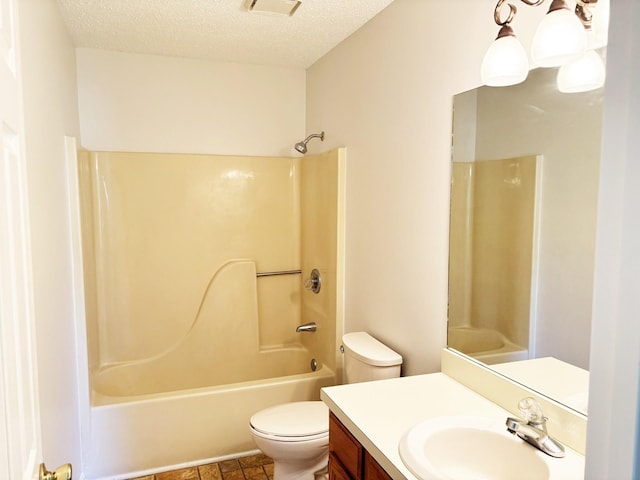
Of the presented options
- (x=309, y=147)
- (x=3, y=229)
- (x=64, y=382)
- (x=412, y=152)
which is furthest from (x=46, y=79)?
(x=309, y=147)

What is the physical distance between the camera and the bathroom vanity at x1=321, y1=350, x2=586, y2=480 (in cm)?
123

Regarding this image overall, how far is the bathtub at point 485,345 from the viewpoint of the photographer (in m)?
1.52

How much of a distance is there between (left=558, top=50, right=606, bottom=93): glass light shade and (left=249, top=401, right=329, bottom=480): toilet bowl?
1705 millimetres

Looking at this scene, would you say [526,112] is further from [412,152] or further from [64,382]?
[64,382]

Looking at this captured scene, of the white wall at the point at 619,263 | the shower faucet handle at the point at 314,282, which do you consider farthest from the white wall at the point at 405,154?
the white wall at the point at 619,263

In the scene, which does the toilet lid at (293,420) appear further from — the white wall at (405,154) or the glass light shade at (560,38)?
the glass light shade at (560,38)

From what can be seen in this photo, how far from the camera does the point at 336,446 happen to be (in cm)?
159

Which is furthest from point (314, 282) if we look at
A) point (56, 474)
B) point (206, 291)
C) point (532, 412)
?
point (56, 474)

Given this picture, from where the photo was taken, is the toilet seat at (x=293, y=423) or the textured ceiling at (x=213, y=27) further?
the textured ceiling at (x=213, y=27)

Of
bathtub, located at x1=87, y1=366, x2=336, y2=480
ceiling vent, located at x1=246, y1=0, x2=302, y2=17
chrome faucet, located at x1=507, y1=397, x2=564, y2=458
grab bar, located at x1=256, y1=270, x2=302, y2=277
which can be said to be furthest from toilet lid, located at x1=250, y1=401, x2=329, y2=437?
ceiling vent, located at x1=246, y1=0, x2=302, y2=17

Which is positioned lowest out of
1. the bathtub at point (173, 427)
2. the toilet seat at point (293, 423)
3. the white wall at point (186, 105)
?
the bathtub at point (173, 427)

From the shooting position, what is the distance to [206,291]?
326 cm

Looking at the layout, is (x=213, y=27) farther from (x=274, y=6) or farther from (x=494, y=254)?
(x=494, y=254)

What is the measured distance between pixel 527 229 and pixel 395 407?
73 centimetres
